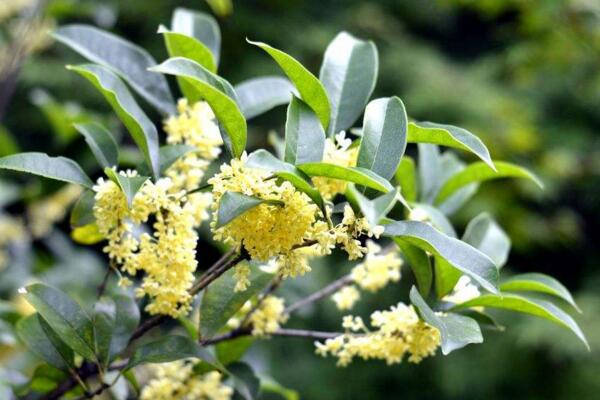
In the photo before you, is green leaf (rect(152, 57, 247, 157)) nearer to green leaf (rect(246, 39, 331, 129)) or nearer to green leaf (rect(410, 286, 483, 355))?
green leaf (rect(246, 39, 331, 129))

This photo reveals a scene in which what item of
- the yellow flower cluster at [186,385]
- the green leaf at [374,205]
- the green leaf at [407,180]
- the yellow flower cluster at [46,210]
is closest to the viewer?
the green leaf at [374,205]

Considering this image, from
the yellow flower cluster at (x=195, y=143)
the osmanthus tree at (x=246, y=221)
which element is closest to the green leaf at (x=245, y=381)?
the osmanthus tree at (x=246, y=221)

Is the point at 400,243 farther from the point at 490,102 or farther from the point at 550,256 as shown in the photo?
the point at 550,256

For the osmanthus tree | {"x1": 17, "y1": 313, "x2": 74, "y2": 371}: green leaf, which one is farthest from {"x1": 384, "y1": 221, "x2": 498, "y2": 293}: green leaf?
{"x1": 17, "y1": 313, "x2": 74, "y2": 371}: green leaf

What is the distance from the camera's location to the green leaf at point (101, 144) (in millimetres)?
864

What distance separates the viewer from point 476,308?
88 centimetres

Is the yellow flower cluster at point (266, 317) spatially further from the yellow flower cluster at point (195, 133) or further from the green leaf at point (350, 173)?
the green leaf at point (350, 173)

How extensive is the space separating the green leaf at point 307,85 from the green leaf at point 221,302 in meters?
0.21

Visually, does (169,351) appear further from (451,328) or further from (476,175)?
(476,175)

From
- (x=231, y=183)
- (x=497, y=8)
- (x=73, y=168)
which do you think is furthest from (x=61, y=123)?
(x=497, y=8)

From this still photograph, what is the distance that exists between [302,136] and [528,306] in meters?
0.31

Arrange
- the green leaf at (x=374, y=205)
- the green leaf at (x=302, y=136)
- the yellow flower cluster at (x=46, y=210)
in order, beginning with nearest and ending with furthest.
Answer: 1. the green leaf at (x=374, y=205)
2. the green leaf at (x=302, y=136)
3. the yellow flower cluster at (x=46, y=210)

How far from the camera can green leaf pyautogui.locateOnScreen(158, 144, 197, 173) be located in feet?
2.78

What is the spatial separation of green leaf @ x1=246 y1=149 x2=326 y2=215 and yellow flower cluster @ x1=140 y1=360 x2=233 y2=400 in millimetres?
392
